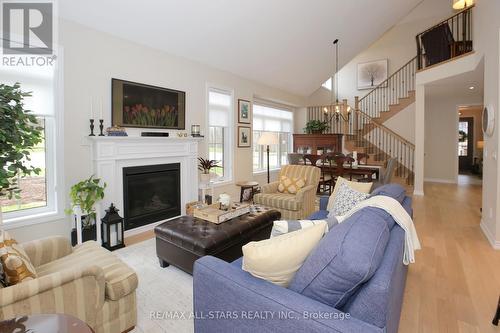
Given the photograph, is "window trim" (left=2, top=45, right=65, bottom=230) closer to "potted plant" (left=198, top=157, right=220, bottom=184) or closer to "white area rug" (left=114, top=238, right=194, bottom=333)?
"white area rug" (left=114, top=238, right=194, bottom=333)

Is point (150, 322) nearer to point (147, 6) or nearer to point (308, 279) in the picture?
point (308, 279)

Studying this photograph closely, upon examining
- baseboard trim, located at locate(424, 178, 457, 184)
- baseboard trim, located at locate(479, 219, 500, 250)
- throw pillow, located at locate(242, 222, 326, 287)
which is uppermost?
throw pillow, located at locate(242, 222, 326, 287)

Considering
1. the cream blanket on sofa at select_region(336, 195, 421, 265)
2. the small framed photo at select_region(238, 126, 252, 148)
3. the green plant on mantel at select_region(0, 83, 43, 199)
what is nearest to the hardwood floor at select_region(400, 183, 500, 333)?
the cream blanket on sofa at select_region(336, 195, 421, 265)

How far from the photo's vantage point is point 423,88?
251 inches

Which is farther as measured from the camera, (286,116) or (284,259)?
(286,116)

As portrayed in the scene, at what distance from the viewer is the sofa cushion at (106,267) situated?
1785mm

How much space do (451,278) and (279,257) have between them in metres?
2.38

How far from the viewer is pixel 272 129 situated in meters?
7.68

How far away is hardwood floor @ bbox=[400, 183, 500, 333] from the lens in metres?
2.03

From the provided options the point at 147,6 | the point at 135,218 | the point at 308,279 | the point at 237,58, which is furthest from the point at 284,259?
the point at 237,58

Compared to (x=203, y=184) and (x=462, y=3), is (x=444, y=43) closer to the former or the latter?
(x=462, y=3)

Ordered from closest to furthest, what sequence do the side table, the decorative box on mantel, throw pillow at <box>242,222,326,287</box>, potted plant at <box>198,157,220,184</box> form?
throw pillow at <box>242,222,326,287</box>
the decorative box on mantel
potted plant at <box>198,157,220,184</box>
the side table

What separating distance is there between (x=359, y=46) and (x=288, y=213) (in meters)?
5.22

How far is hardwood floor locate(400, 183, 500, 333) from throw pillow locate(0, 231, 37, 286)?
2464 mm
